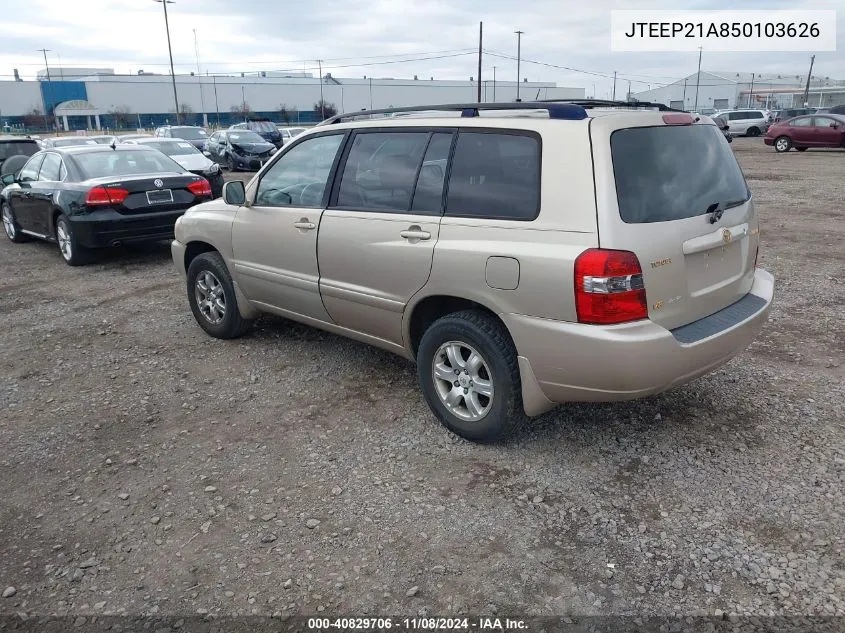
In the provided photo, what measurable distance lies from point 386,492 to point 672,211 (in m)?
1.99

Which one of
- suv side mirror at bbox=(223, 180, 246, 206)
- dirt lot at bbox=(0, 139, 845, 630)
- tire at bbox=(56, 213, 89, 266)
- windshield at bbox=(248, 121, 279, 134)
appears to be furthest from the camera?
windshield at bbox=(248, 121, 279, 134)

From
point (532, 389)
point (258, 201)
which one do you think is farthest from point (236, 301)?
point (532, 389)

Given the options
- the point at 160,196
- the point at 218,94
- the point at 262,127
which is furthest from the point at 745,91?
the point at 160,196

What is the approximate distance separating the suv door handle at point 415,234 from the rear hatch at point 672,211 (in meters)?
1.01

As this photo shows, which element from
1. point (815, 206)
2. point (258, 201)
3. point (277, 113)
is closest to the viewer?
point (258, 201)

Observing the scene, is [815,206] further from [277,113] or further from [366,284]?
[277,113]

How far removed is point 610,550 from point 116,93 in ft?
339

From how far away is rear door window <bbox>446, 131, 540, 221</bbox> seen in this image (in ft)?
11.2

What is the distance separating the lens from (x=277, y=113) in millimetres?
101188

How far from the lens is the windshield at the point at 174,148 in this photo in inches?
675

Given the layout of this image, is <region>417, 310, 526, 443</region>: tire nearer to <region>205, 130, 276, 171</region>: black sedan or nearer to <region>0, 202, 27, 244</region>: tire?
<region>0, 202, 27, 244</region>: tire

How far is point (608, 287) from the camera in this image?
3098 millimetres

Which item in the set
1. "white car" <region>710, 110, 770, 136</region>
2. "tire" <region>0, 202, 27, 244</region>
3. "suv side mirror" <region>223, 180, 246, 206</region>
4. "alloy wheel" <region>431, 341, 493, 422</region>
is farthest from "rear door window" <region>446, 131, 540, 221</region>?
"white car" <region>710, 110, 770, 136</region>

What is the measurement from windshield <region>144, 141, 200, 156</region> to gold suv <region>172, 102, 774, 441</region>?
13974 mm
